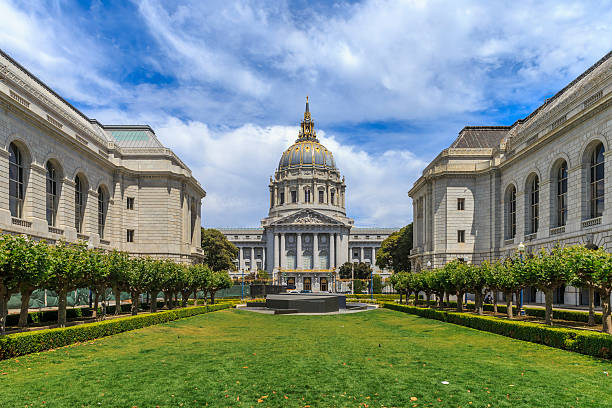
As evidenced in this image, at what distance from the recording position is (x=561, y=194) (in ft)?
159

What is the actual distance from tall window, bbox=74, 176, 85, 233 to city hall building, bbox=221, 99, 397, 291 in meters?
82.6

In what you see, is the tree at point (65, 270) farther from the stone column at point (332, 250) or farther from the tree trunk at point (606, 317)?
the stone column at point (332, 250)

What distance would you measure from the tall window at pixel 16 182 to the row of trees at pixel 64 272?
14086 millimetres

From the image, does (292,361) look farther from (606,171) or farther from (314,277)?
(314,277)

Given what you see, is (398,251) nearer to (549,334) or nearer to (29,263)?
(549,334)

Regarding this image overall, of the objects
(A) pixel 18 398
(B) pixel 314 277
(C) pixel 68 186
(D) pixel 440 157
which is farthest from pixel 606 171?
(B) pixel 314 277

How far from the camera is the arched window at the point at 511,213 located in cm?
6046

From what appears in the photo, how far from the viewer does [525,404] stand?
38.9 ft

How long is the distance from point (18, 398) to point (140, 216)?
54973mm

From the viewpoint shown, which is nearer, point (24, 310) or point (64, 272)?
point (64, 272)

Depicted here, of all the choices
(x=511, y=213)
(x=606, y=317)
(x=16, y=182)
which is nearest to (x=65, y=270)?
(x=16, y=182)

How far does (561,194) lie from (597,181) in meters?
6.67

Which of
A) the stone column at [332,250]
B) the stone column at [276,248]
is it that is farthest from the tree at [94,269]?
the stone column at [332,250]

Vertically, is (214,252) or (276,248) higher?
(214,252)
